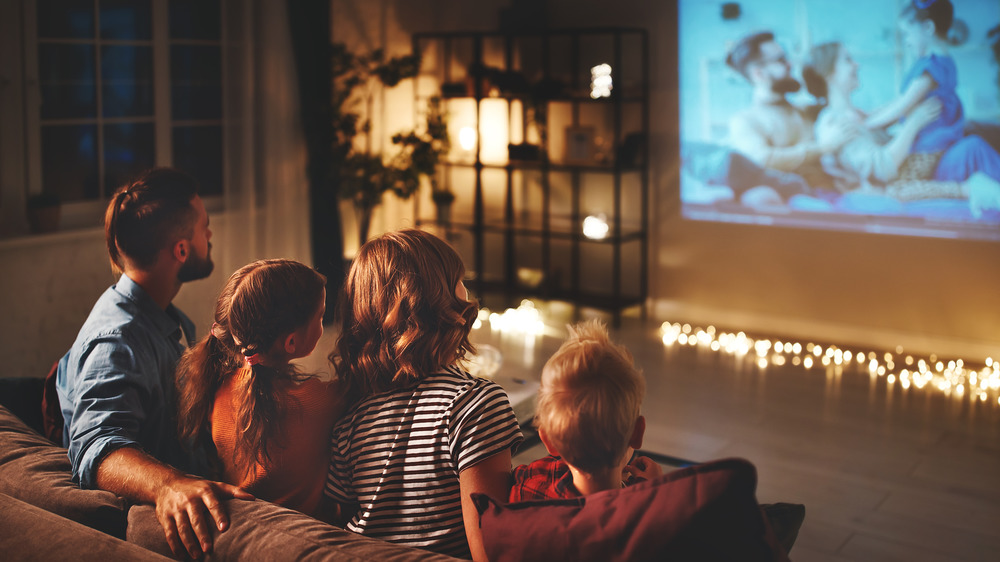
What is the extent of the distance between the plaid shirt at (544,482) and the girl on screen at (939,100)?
4.15 metres

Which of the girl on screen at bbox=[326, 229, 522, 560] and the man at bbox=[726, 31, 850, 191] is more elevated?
the man at bbox=[726, 31, 850, 191]

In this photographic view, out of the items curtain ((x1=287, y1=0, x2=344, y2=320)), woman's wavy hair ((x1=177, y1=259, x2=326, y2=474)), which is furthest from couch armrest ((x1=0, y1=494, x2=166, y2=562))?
curtain ((x1=287, y1=0, x2=344, y2=320))

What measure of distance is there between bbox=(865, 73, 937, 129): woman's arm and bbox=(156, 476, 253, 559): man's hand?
462 cm

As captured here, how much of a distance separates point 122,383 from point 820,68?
4.57m

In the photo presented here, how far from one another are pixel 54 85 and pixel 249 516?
3.81m

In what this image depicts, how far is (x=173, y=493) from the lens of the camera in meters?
1.37

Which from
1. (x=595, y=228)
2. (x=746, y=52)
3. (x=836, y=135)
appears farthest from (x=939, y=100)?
(x=595, y=228)

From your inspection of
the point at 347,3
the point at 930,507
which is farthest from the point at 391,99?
the point at 930,507

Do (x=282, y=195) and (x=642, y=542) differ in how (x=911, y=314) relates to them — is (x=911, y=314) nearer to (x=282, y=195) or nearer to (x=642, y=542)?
(x=282, y=195)

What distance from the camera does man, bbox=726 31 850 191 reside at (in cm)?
530

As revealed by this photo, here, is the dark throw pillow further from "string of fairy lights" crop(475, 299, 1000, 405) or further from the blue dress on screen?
Result: the blue dress on screen

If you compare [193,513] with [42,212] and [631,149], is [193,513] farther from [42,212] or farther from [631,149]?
[631,149]

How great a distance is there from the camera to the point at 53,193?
4441 millimetres

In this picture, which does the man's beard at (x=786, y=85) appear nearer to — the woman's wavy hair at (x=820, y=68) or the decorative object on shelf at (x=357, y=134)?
the woman's wavy hair at (x=820, y=68)
